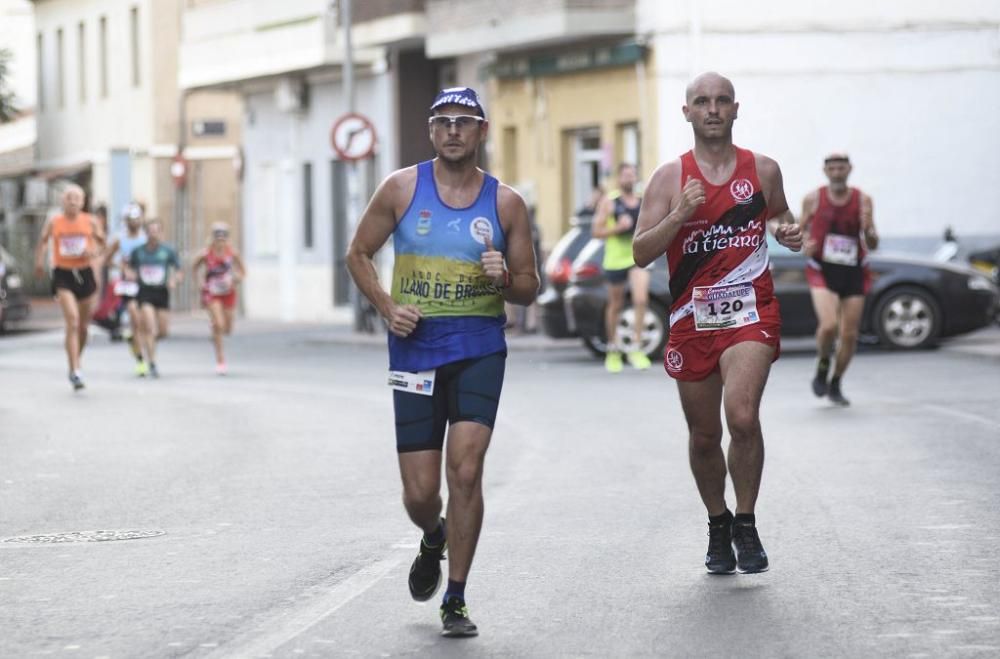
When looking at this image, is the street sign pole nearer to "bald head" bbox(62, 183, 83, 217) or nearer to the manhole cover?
"bald head" bbox(62, 183, 83, 217)

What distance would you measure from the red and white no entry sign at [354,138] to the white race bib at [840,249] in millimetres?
17981

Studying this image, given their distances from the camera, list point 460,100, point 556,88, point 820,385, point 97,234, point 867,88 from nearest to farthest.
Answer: point 460,100 < point 820,385 < point 97,234 < point 867,88 < point 556,88

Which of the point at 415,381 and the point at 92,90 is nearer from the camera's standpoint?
the point at 415,381

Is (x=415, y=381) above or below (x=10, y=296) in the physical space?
above

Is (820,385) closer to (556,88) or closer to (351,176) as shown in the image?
(351,176)

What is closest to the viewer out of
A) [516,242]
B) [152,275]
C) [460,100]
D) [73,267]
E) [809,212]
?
[460,100]

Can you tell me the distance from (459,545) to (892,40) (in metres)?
27.7

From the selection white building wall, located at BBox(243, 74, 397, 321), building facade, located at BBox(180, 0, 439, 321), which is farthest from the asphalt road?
white building wall, located at BBox(243, 74, 397, 321)

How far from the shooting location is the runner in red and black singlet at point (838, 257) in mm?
16797

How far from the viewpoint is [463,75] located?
40750 millimetres

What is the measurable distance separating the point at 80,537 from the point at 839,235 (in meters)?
7.87

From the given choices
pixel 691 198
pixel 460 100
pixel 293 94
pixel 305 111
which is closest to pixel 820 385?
pixel 691 198

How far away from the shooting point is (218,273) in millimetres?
26156

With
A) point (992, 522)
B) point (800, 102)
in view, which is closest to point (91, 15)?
point (800, 102)
